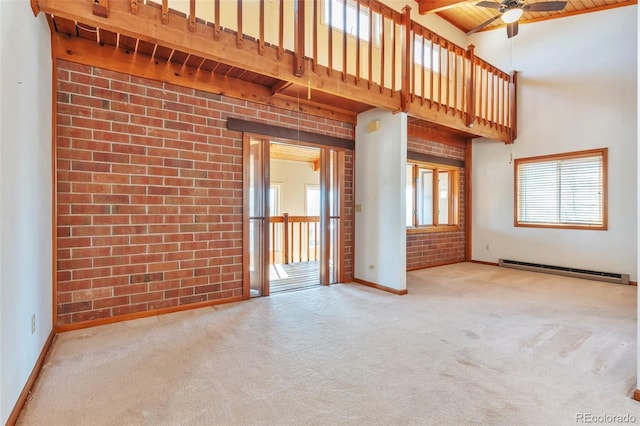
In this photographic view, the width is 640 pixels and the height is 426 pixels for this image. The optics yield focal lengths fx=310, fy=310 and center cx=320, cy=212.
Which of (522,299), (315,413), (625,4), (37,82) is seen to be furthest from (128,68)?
(625,4)

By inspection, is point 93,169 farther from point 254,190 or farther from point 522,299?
point 522,299

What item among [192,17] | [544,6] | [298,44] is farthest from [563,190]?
[192,17]

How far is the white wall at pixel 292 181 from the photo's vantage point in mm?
8656

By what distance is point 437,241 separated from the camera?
19.2 ft

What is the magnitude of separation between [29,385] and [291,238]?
4.84 meters

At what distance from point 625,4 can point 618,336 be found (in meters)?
5.02

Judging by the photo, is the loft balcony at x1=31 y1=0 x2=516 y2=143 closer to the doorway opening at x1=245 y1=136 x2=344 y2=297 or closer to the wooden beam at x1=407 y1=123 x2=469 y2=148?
the wooden beam at x1=407 y1=123 x2=469 y2=148

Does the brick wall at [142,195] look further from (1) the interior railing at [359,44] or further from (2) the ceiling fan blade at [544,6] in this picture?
(2) the ceiling fan blade at [544,6]

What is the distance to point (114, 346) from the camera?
7.88 feet

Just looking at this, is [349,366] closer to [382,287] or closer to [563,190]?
[382,287]

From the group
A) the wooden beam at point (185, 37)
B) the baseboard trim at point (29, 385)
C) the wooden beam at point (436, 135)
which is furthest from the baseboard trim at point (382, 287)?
the baseboard trim at point (29, 385)

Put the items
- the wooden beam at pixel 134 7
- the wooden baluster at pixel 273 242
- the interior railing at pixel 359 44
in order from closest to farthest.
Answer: the wooden beam at pixel 134 7, the interior railing at pixel 359 44, the wooden baluster at pixel 273 242

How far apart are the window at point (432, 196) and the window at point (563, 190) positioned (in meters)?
1.09
